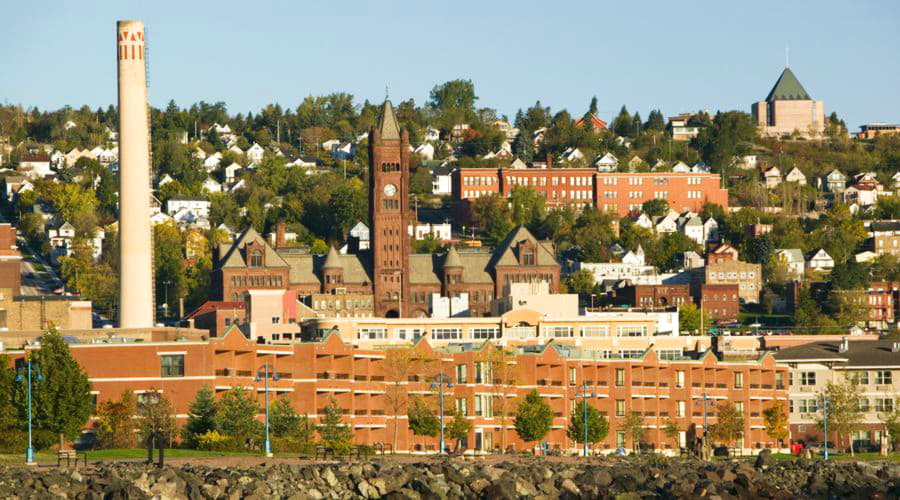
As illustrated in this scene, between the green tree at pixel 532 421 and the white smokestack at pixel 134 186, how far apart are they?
26.9 metres

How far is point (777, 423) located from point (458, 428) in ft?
84.2

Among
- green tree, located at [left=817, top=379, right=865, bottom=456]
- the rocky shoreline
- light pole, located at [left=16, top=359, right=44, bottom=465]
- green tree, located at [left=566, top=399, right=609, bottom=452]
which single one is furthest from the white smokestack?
the rocky shoreline

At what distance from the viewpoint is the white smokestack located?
473 feet

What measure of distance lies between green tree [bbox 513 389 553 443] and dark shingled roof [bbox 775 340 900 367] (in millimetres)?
32080

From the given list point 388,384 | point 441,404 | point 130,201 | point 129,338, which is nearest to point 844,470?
point 441,404

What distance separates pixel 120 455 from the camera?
10150 cm

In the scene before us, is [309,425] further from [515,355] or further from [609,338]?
[609,338]

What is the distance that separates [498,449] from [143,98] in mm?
35030

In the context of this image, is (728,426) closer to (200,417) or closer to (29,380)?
(200,417)

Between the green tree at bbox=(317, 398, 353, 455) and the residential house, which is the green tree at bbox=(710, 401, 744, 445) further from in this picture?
the green tree at bbox=(317, 398, 353, 455)

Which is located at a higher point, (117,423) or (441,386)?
(441,386)

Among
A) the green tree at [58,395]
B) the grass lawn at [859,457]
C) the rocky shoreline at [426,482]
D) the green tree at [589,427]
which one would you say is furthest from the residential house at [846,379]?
the rocky shoreline at [426,482]

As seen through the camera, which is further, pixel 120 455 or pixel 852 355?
pixel 852 355

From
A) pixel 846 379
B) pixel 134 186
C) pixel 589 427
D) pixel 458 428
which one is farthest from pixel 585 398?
pixel 134 186
